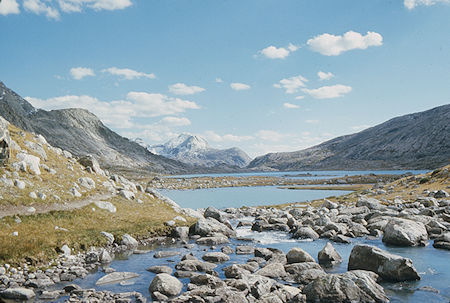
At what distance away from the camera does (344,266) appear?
26812mm

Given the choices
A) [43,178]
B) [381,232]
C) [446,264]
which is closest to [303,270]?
[446,264]

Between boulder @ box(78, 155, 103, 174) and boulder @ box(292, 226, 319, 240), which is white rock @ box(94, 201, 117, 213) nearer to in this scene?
boulder @ box(78, 155, 103, 174)

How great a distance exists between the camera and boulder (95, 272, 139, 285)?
22.5m

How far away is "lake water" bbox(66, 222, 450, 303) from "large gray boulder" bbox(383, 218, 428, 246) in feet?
3.37

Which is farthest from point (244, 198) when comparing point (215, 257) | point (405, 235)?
point (215, 257)

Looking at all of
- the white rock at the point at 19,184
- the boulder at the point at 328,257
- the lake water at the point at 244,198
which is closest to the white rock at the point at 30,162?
the white rock at the point at 19,184

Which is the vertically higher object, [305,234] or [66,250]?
[66,250]

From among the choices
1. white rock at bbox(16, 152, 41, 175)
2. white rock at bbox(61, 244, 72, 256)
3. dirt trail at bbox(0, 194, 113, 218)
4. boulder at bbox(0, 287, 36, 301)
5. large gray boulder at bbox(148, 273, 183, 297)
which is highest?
white rock at bbox(16, 152, 41, 175)

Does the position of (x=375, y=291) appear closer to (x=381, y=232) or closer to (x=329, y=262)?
(x=329, y=262)

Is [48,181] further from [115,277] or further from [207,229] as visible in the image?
[115,277]

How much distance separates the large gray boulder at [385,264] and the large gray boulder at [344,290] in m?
3.24

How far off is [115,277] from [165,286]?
16.5 feet

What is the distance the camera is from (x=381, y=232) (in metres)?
39.8

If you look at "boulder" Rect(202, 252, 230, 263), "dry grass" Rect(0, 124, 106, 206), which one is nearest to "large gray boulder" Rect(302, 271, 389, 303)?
"boulder" Rect(202, 252, 230, 263)
